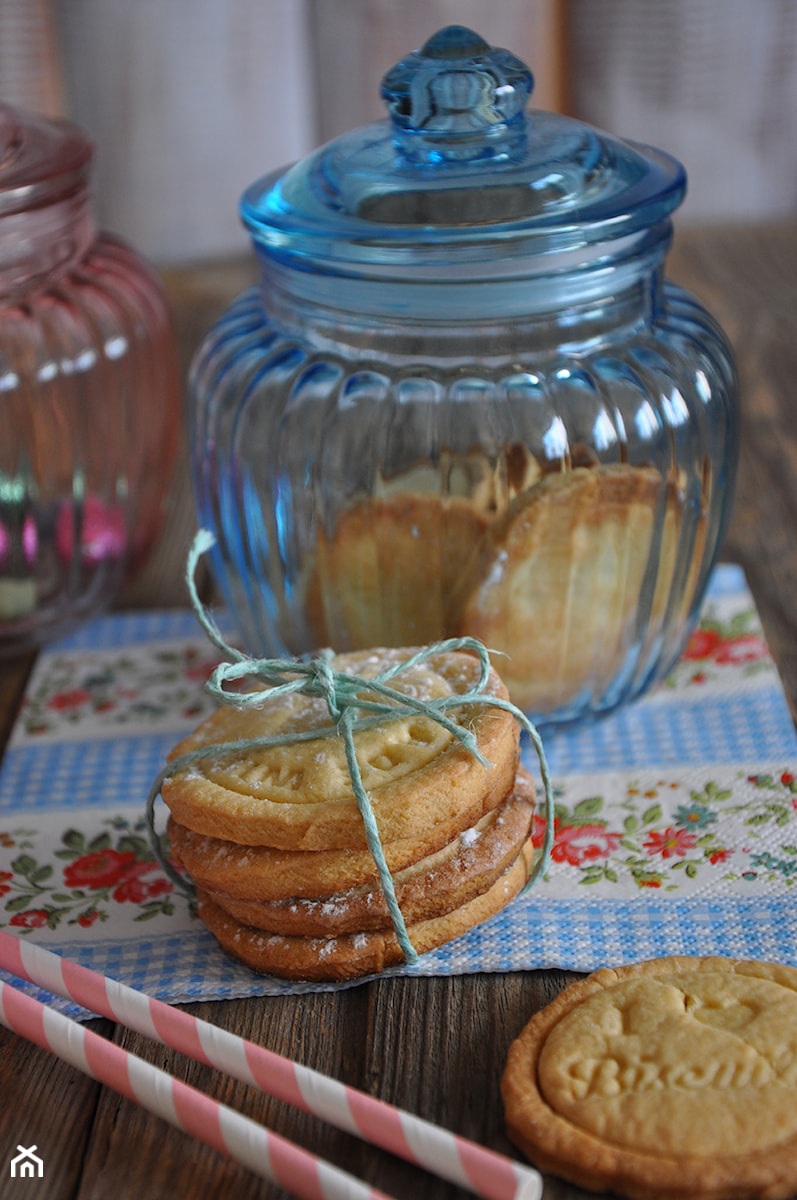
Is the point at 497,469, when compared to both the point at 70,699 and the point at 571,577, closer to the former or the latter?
the point at 571,577

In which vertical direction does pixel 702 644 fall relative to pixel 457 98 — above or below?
below

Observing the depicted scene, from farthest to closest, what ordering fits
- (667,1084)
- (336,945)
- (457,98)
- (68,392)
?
1. (68,392)
2. (457,98)
3. (336,945)
4. (667,1084)

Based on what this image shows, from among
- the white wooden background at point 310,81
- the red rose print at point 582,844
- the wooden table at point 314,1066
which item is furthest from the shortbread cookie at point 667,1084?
the white wooden background at point 310,81

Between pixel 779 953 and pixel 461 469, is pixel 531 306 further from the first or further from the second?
pixel 779 953

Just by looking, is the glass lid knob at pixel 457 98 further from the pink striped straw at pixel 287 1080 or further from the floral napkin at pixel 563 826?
the pink striped straw at pixel 287 1080

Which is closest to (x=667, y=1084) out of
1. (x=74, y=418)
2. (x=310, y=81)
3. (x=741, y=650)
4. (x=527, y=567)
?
(x=527, y=567)

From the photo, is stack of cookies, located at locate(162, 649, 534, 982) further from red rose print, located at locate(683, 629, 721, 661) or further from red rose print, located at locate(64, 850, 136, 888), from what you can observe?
red rose print, located at locate(683, 629, 721, 661)
